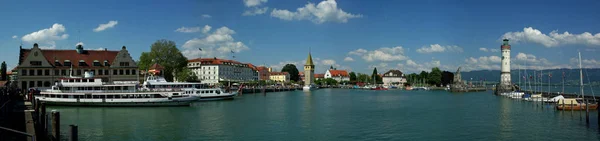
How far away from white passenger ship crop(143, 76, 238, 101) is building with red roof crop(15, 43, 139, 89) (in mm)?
7455

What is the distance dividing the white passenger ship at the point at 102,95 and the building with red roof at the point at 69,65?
670cm

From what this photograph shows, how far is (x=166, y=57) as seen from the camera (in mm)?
75500

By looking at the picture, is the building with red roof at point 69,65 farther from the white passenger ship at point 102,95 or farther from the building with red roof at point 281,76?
the building with red roof at point 281,76

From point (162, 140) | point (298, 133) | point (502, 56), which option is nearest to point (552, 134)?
point (298, 133)

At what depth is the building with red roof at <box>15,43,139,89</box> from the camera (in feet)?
184

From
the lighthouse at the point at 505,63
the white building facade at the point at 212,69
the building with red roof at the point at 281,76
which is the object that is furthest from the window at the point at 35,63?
the building with red roof at the point at 281,76

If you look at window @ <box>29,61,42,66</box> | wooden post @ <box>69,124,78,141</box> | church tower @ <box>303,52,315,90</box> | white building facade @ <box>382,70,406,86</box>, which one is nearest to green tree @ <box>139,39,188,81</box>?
window @ <box>29,61,42,66</box>

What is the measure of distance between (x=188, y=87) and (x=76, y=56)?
16.9 meters

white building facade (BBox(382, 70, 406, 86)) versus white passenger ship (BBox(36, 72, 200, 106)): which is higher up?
white building facade (BBox(382, 70, 406, 86))

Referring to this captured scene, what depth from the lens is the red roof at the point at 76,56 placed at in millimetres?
58419

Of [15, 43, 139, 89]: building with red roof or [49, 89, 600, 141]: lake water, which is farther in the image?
[15, 43, 139, 89]: building with red roof

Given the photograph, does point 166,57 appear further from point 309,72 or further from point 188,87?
point 309,72

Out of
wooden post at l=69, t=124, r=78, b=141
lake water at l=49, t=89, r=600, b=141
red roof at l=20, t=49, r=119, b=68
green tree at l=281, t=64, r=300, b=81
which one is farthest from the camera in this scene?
green tree at l=281, t=64, r=300, b=81

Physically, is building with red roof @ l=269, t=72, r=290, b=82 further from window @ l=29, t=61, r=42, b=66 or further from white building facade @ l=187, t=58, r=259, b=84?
window @ l=29, t=61, r=42, b=66
